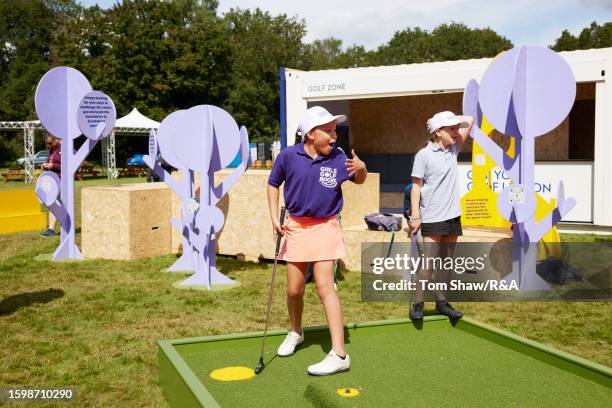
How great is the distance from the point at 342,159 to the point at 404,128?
46.8 feet

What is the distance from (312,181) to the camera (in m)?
4.25

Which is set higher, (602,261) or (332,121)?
(332,121)

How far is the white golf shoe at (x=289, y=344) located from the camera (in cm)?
452

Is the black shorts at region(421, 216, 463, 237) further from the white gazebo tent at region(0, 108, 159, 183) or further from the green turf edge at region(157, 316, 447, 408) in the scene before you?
the white gazebo tent at region(0, 108, 159, 183)

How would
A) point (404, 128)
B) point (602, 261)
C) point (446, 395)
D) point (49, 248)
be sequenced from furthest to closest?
point (404, 128)
point (49, 248)
point (602, 261)
point (446, 395)

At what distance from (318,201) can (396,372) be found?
1264 millimetres

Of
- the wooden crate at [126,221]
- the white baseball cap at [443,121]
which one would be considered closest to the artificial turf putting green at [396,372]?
the white baseball cap at [443,121]

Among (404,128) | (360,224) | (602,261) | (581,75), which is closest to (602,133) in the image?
(581,75)

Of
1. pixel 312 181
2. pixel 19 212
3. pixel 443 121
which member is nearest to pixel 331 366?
pixel 312 181

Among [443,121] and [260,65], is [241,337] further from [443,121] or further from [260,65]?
[260,65]

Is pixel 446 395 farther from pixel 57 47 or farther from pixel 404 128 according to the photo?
pixel 57 47

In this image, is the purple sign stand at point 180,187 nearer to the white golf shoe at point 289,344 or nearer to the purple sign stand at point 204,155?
the purple sign stand at point 204,155

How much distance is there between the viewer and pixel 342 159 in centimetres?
437

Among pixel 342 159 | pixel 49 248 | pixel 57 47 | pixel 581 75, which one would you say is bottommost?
pixel 49 248
